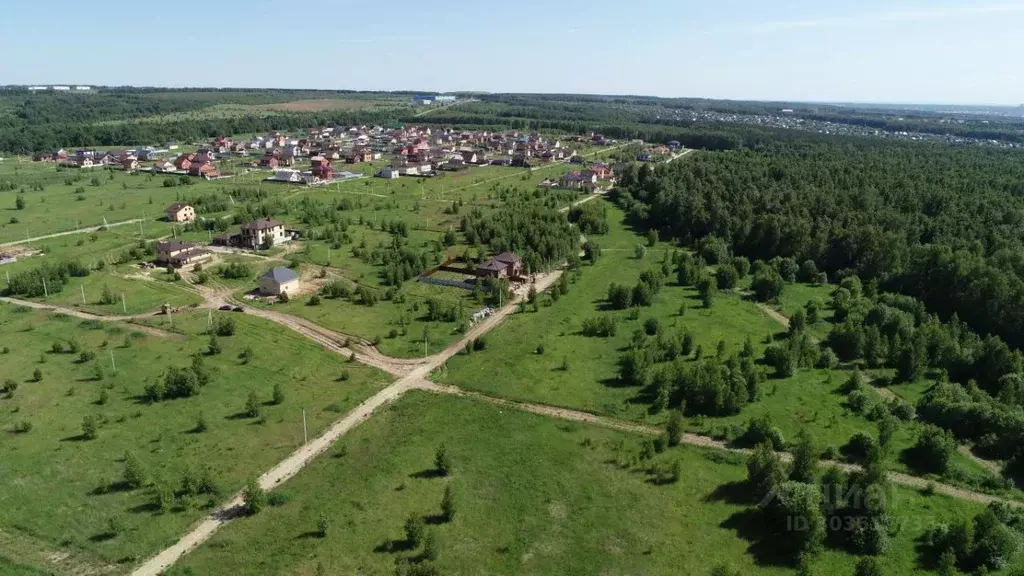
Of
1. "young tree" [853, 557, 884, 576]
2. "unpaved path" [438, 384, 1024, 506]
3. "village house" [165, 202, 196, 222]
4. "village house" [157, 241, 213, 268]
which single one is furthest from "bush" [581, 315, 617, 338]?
"village house" [165, 202, 196, 222]

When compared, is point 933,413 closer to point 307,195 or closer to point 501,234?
point 501,234

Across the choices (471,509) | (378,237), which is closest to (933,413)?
(471,509)

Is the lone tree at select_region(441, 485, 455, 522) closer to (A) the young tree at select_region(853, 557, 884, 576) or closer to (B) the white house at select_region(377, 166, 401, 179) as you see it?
(A) the young tree at select_region(853, 557, 884, 576)

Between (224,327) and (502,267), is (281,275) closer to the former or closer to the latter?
(224,327)

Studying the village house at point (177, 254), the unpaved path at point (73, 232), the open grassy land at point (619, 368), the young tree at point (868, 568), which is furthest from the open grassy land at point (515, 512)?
the unpaved path at point (73, 232)

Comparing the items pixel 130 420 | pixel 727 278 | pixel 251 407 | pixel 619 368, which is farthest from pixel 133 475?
pixel 727 278

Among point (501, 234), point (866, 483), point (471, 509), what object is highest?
point (501, 234)
